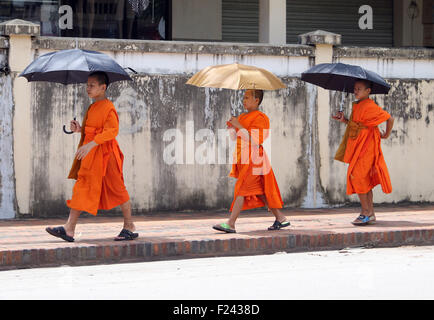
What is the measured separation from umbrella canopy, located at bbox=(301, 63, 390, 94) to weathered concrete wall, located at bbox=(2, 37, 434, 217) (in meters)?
1.56

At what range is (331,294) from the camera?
5.99 metres

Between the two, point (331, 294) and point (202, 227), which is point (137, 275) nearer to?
point (331, 294)

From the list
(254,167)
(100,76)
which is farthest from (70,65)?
(254,167)

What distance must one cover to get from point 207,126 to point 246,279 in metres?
4.63

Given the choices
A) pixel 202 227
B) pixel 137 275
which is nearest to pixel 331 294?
pixel 137 275

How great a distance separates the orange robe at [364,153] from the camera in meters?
9.49

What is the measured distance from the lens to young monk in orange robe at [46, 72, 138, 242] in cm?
807

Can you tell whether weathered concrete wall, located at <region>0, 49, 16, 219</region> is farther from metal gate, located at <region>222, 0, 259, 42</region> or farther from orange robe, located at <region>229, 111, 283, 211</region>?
metal gate, located at <region>222, 0, 259, 42</region>

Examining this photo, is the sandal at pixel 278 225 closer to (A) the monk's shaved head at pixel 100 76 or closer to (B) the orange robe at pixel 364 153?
(B) the orange robe at pixel 364 153

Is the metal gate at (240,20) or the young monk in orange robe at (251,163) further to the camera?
the metal gate at (240,20)

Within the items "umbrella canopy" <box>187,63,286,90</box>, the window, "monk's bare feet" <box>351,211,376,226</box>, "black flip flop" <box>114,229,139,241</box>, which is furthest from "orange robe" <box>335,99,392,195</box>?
the window

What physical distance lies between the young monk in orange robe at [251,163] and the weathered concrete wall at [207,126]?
2.13 metres

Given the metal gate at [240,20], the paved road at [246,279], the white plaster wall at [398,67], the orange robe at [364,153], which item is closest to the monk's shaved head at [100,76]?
the paved road at [246,279]
